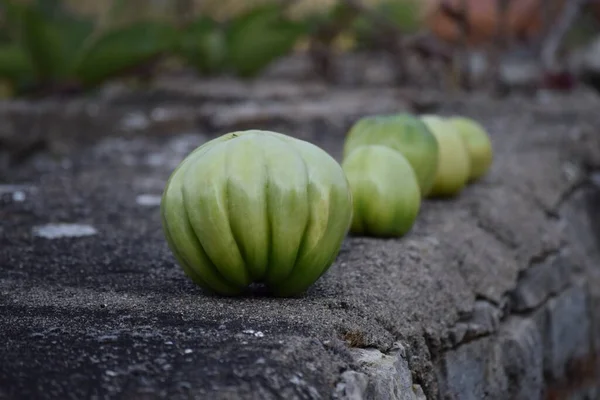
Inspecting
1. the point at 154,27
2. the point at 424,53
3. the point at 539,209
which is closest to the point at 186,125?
the point at 154,27

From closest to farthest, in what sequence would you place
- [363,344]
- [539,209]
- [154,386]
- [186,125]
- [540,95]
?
[154,386] → [363,344] → [539,209] → [186,125] → [540,95]

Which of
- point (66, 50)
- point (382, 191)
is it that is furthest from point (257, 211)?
point (66, 50)

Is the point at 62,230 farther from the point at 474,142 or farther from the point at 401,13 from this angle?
the point at 401,13

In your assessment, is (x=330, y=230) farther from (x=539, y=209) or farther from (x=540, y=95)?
(x=540, y=95)

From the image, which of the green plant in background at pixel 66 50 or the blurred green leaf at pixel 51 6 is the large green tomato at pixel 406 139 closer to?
the green plant in background at pixel 66 50

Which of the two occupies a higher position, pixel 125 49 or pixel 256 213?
pixel 125 49
